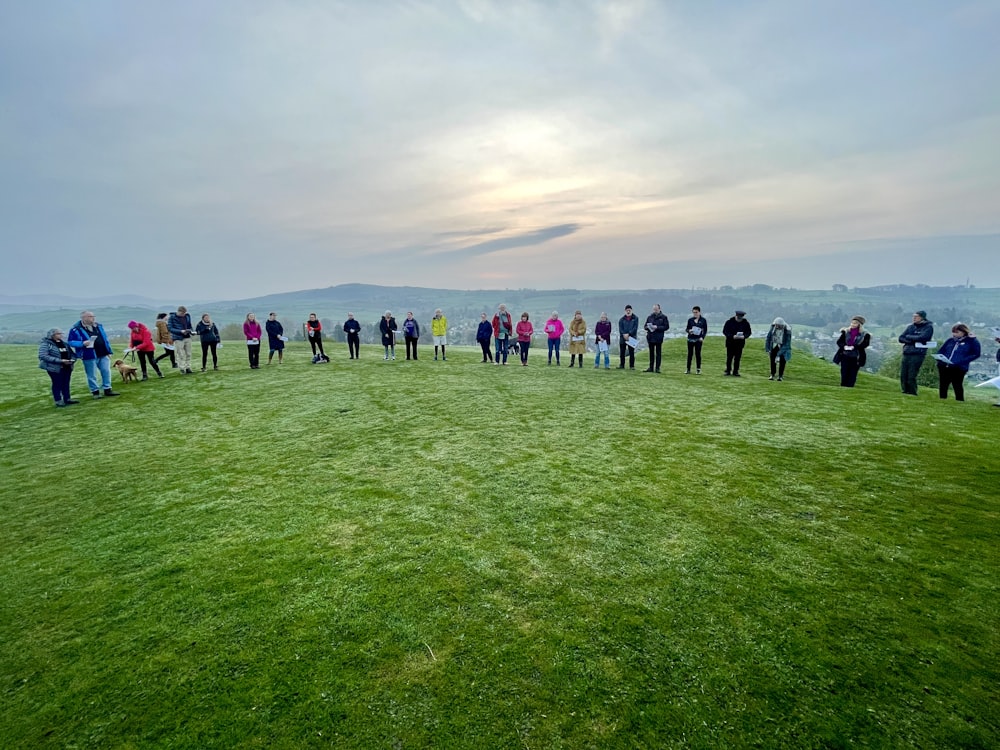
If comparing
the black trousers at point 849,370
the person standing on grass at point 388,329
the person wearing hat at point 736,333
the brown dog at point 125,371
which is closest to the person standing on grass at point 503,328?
the person standing on grass at point 388,329

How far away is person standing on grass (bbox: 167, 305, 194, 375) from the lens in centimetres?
1664

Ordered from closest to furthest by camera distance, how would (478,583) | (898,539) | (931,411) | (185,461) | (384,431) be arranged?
1. (478,583)
2. (898,539)
3. (185,461)
4. (384,431)
5. (931,411)

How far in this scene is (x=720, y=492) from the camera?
6137 millimetres

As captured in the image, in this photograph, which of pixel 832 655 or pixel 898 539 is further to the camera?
pixel 898 539

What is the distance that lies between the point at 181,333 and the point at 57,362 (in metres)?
4.43

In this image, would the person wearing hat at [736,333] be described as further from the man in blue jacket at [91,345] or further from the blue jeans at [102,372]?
the blue jeans at [102,372]

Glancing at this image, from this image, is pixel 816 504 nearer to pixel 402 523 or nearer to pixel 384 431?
pixel 402 523

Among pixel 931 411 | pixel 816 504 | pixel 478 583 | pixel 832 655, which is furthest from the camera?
pixel 931 411

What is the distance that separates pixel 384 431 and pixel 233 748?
688 cm

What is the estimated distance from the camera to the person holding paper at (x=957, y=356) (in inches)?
460

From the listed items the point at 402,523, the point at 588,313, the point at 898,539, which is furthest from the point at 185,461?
the point at 588,313

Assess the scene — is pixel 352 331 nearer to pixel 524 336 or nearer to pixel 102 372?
pixel 524 336

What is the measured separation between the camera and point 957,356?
11930mm

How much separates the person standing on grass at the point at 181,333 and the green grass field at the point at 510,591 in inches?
344
